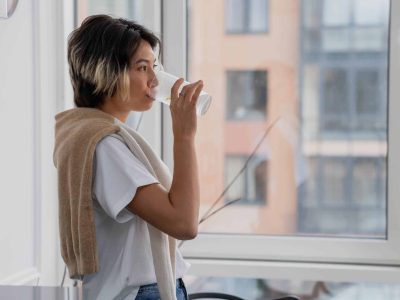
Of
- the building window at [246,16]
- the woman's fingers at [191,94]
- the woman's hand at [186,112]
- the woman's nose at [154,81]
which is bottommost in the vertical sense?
the woman's hand at [186,112]

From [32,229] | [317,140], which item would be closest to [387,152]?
[317,140]

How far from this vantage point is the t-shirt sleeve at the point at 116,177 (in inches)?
49.4

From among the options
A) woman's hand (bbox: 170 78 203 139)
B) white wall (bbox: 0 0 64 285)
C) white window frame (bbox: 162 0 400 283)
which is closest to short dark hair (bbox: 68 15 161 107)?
woman's hand (bbox: 170 78 203 139)

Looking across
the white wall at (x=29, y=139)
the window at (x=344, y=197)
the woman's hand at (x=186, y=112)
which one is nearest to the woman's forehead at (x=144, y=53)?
the woman's hand at (x=186, y=112)

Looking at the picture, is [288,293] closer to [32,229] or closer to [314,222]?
[314,222]

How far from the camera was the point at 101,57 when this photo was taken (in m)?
1.34

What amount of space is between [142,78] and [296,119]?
1.14 metres

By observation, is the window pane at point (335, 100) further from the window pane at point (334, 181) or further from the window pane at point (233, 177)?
the window pane at point (233, 177)

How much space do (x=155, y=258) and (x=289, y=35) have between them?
131 centimetres

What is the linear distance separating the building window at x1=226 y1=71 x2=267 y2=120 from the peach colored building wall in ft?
0.06

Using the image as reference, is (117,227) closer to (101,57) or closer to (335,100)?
(101,57)

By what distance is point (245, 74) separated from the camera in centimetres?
246

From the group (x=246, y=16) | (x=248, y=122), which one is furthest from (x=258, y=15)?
(x=248, y=122)

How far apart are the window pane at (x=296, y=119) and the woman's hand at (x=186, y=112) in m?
1.14
